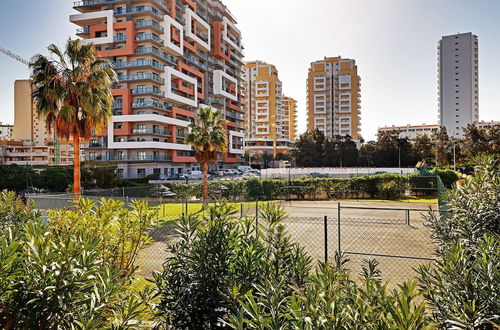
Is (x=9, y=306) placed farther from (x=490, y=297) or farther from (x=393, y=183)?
(x=393, y=183)

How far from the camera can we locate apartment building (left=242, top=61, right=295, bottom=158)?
138 metres

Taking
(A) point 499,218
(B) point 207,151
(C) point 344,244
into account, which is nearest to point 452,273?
(A) point 499,218

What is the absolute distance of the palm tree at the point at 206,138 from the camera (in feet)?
99.6

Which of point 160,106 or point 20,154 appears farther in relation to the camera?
point 20,154

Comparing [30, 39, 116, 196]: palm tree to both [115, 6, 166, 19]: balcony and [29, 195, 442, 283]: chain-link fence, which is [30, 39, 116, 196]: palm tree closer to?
[29, 195, 442, 283]: chain-link fence

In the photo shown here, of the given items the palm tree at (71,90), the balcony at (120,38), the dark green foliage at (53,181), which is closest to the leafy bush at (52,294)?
the palm tree at (71,90)

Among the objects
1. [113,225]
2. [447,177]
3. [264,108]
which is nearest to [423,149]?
[447,177]

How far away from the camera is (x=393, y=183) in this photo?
1313 inches

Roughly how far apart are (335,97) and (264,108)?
97.8 ft

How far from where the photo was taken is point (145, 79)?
57.8 meters

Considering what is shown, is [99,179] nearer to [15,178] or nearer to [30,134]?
[15,178]

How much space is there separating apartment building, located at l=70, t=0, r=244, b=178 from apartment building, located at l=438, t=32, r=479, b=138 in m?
129

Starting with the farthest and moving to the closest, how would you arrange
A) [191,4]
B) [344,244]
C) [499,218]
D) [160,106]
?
[191,4] → [160,106] → [344,244] → [499,218]

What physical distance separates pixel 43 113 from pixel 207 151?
14.2m
